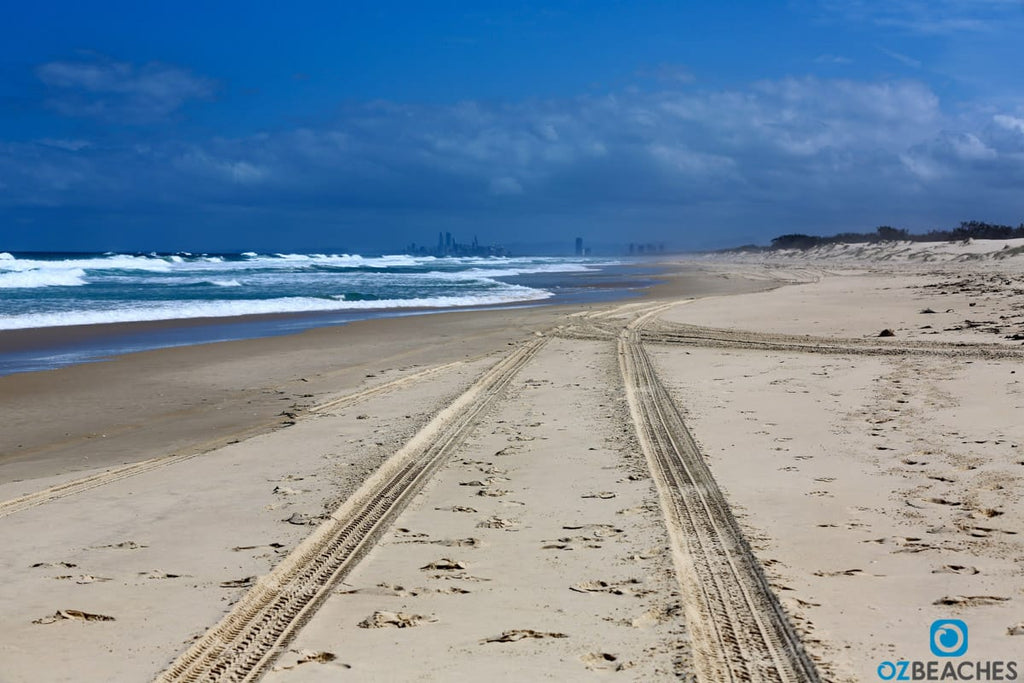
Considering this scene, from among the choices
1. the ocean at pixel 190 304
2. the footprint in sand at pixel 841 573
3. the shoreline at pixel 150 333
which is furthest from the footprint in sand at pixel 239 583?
the ocean at pixel 190 304

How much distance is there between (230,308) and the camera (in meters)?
26.6

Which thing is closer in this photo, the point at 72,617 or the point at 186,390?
the point at 72,617

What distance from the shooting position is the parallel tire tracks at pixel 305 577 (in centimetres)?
359

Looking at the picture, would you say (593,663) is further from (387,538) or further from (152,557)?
(152,557)

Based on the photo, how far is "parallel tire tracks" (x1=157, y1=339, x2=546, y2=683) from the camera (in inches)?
141

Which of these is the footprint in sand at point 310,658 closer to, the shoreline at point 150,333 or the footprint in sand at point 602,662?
the footprint in sand at point 602,662

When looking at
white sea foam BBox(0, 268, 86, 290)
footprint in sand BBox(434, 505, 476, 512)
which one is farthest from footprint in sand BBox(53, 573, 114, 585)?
white sea foam BBox(0, 268, 86, 290)

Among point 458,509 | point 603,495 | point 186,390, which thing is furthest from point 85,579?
point 186,390

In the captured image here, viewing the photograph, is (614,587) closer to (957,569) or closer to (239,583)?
A: (957,569)

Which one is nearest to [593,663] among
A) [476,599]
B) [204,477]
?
[476,599]

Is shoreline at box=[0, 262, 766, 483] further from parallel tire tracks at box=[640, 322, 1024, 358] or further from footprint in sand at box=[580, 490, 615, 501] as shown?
footprint in sand at box=[580, 490, 615, 501]

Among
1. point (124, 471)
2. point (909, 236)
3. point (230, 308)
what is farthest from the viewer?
point (909, 236)

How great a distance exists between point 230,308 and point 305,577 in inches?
926

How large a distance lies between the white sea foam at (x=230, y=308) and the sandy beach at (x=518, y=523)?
1125 centimetres
